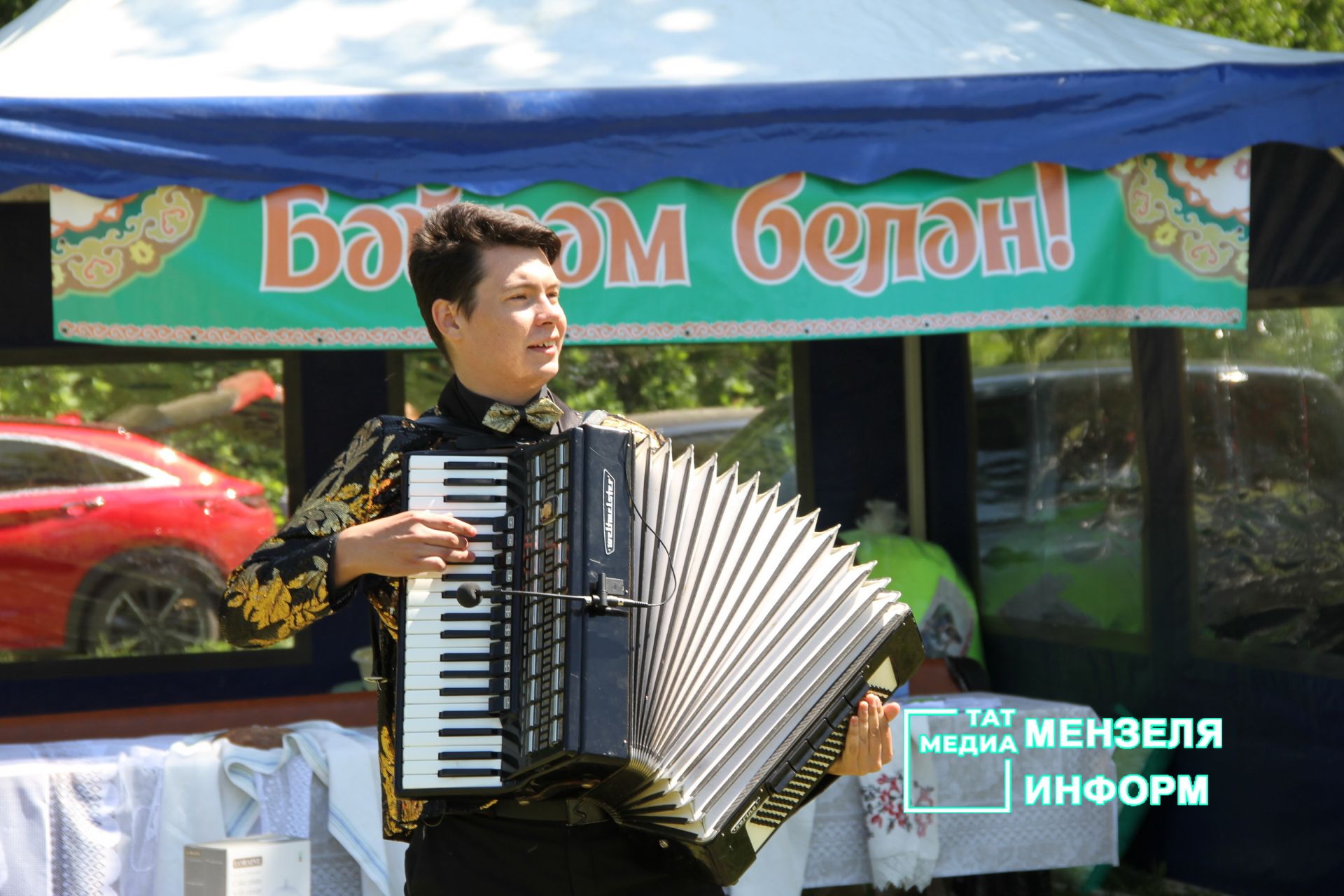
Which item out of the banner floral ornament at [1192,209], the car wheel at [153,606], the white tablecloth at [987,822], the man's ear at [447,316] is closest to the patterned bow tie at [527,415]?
the man's ear at [447,316]

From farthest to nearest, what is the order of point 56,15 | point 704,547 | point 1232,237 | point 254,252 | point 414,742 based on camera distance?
point 56,15, point 1232,237, point 254,252, point 704,547, point 414,742

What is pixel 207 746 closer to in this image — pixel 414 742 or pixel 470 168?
pixel 470 168

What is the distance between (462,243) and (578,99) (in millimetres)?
2021

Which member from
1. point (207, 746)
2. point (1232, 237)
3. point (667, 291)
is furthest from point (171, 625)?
point (1232, 237)

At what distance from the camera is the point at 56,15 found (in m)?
4.55

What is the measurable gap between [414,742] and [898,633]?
2.25 feet

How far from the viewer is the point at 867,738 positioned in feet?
6.97

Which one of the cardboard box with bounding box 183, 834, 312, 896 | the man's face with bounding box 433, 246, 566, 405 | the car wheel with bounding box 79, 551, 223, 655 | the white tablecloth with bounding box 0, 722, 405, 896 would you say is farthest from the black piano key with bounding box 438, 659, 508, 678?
the car wheel with bounding box 79, 551, 223, 655

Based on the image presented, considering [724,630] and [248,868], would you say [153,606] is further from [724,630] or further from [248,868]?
[724,630]

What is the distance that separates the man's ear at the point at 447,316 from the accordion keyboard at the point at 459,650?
0.22m

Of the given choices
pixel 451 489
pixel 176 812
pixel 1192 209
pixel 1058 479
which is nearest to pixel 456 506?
pixel 451 489

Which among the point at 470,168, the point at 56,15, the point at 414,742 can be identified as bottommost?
the point at 414,742

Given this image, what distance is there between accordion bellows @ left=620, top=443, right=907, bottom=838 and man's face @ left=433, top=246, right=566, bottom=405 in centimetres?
18

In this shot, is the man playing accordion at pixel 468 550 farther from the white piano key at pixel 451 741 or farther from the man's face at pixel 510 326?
the white piano key at pixel 451 741
